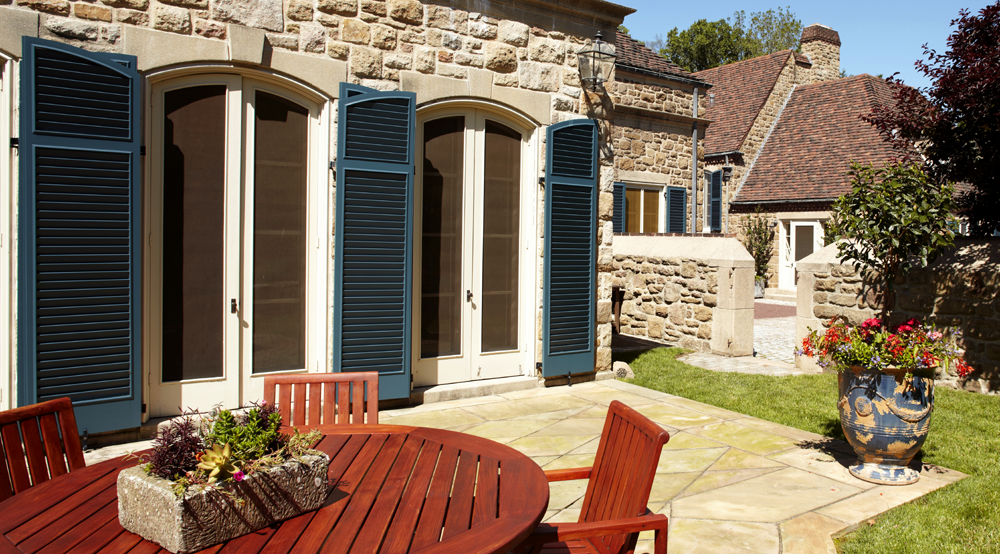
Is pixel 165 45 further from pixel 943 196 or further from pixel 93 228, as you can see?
pixel 943 196

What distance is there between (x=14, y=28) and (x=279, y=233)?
2.21 m

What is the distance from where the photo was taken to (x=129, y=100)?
4871mm

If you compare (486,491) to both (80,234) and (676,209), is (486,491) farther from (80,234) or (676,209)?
(676,209)

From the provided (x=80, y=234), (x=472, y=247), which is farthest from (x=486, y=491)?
(x=472, y=247)

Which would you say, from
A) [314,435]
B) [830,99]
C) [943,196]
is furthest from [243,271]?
[830,99]

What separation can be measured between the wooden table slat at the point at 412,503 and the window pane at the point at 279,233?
321 centimetres

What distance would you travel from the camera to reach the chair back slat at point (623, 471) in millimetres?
2412

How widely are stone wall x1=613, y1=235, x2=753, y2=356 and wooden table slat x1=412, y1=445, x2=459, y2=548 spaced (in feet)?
24.6

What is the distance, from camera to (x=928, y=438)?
18.0 ft

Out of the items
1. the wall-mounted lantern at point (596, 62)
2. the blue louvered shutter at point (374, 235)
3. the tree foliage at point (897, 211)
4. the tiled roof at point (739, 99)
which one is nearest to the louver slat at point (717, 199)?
the tiled roof at point (739, 99)

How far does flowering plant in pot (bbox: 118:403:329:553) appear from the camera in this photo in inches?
74.5

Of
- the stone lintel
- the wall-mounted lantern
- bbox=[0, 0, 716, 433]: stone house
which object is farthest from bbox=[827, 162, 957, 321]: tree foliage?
the stone lintel

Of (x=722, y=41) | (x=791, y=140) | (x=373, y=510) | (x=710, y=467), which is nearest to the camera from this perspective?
(x=373, y=510)

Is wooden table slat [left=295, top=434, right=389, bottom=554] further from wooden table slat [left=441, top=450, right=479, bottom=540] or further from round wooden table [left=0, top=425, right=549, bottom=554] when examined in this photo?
wooden table slat [left=441, top=450, right=479, bottom=540]
